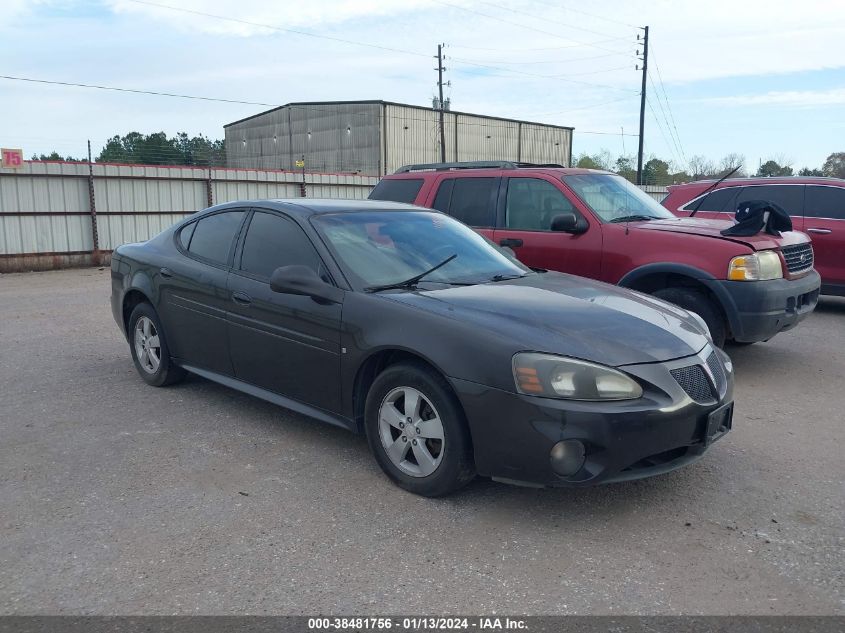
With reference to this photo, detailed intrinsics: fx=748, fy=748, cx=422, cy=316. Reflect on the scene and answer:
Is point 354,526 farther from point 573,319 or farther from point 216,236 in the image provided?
point 216,236

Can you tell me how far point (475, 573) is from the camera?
122 inches

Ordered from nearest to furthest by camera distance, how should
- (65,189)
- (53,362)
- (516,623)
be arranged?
(516,623), (53,362), (65,189)

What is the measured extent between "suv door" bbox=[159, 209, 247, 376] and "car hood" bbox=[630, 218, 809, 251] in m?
3.54

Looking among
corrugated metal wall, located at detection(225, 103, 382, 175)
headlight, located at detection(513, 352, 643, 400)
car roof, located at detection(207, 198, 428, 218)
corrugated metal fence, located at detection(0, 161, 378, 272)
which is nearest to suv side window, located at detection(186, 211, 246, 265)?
car roof, located at detection(207, 198, 428, 218)

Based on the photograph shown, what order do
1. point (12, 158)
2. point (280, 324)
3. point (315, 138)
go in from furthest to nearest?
point (315, 138)
point (12, 158)
point (280, 324)

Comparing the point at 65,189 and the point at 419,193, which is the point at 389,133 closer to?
the point at 65,189

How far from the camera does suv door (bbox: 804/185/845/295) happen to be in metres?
9.28

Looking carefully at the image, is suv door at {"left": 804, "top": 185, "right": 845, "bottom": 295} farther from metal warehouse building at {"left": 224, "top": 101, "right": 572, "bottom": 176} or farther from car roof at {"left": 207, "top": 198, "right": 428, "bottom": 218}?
metal warehouse building at {"left": 224, "top": 101, "right": 572, "bottom": 176}

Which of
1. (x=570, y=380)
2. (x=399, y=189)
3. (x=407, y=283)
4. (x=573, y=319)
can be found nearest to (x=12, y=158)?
(x=399, y=189)

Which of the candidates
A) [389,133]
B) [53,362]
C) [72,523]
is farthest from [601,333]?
[389,133]

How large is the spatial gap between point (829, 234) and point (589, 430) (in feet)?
24.7

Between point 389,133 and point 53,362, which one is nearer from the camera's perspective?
point 53,362

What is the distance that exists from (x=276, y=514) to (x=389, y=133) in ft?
139

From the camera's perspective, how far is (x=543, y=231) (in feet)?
23.1
